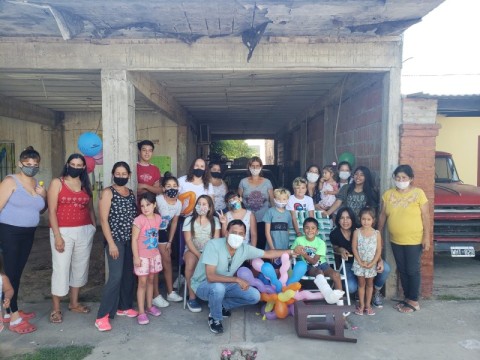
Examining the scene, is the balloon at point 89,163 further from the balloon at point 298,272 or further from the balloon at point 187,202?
the balloon at point 298,272

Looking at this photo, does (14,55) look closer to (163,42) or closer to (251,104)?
(163,42)

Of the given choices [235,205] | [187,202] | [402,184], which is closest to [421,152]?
[402,184]

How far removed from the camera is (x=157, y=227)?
13.8 ft

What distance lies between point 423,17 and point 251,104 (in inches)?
202

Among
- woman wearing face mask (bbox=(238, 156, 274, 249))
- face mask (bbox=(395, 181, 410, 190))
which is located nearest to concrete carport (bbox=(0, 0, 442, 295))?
face mask (bbox=(395, 181, 410, 190))

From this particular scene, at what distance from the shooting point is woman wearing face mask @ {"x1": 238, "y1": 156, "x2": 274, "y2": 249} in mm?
5121

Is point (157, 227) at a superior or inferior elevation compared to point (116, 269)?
superior

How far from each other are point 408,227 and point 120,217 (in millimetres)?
3195

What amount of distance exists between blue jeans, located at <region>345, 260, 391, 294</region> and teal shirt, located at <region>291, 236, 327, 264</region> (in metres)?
0.36

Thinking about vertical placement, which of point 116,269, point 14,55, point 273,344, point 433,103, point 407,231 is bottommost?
point 273,344

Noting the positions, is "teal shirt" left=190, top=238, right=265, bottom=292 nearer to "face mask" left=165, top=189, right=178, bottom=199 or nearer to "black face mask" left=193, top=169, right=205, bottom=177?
"face mask" left=165, top=189, right=178, bottom=199

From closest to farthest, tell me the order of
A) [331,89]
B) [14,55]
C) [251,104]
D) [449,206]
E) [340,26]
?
1. [340,26]
2. [14,55]
3. [449,206]
4. [331,89]
5. [251,104]

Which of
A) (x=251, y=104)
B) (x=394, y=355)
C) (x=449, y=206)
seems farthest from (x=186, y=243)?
(x=251, y=104)

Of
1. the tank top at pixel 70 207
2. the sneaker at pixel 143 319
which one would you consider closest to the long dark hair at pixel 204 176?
the tank top at pixel 70 207
